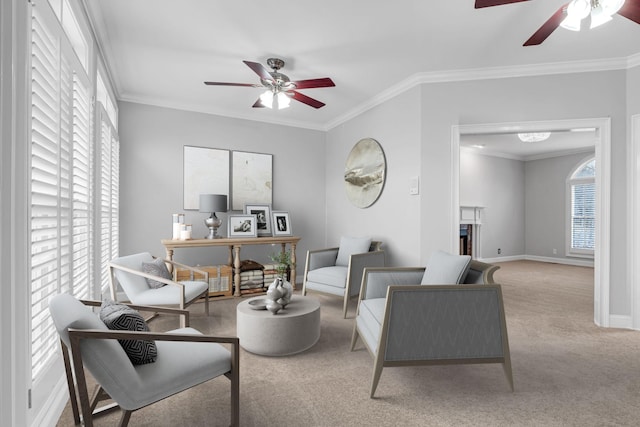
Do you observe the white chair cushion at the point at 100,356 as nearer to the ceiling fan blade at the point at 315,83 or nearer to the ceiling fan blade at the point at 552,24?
the ceiling fan blade at the point at 315,83

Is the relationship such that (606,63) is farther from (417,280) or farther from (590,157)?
(590,157)

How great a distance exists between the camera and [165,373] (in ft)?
5.31

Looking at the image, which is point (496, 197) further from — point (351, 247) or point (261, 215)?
point (261, 215)

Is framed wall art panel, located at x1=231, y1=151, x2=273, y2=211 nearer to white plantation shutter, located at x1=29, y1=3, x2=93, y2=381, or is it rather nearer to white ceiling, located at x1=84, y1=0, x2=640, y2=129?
white ceiling, located at x1=84, y1=0, x2=640, y2=129

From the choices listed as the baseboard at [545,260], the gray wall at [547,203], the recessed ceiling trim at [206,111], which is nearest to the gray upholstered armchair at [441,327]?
the recessed ceiling trim at [206,111]

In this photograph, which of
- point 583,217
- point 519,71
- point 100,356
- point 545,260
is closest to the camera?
point 100,356

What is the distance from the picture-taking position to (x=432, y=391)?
7.20ft

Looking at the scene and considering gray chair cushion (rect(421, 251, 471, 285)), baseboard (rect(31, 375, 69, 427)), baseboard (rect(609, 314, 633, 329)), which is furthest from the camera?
baseboard (rect(609, 314, 633, 329))

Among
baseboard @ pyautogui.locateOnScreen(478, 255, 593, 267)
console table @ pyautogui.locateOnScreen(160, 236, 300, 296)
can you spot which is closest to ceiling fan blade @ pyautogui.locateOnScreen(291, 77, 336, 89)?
console table @ pyautogui.locateOnScreen(160, 236, 300, 296)

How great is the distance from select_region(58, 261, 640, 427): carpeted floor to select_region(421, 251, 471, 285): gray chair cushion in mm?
667

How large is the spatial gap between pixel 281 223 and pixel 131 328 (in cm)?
370

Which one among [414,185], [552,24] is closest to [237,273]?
[414,185]

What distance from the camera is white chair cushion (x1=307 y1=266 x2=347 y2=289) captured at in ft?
12.5

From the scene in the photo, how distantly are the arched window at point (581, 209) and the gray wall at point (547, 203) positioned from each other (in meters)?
0.11
